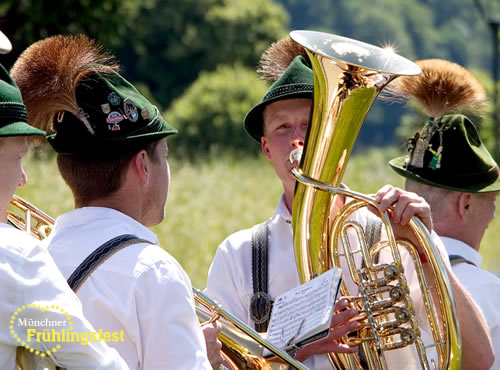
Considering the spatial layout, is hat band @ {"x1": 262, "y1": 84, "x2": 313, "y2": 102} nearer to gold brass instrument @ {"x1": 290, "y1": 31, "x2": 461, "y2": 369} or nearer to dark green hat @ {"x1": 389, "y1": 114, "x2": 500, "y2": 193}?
gold brass instrument @ {"x1": 290, "y1": 31, "x2": 461, "y2": 369}

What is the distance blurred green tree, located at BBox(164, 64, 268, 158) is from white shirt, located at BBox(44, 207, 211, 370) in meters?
25.3

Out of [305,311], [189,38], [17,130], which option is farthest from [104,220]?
[189,38]

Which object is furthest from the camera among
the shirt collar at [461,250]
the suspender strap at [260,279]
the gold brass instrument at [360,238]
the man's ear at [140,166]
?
the shirt collar at [461,250]

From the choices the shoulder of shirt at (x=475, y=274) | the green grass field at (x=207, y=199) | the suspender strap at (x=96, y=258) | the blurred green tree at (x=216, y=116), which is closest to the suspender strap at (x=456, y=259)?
the shoulder of shirt at (x=475, y=274)

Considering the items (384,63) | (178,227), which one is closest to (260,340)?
(384,63)

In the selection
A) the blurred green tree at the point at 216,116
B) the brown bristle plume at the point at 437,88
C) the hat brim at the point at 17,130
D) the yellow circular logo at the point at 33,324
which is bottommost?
the yellow circular logo at the point at 33,324

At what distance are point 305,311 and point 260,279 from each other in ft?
2.48

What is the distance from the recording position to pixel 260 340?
3.00 meters

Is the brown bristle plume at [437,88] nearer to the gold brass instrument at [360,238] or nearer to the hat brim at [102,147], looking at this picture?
the gold brass instrument at [360,238]

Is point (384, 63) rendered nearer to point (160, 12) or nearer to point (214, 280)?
point (214, 280)

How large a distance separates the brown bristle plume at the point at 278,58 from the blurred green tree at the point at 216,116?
2396cm

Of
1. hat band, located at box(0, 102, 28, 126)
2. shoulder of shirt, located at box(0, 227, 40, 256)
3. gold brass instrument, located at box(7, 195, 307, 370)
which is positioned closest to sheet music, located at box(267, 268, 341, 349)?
gold brass instrument, located at box(7, 195, 307, 370)

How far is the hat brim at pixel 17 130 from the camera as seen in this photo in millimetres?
2473

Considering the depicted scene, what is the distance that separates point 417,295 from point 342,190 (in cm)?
52
